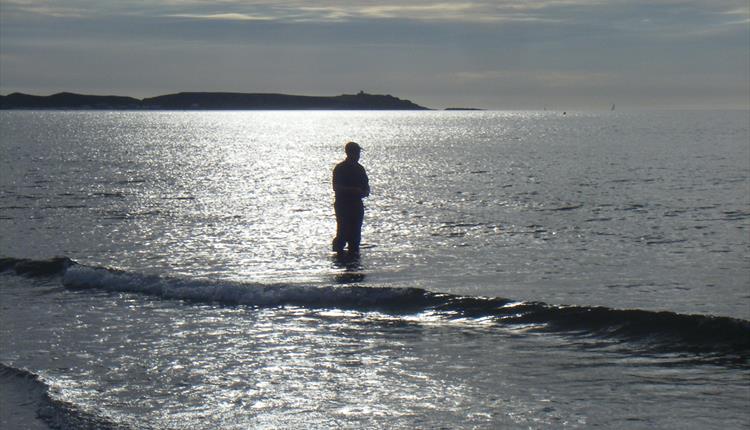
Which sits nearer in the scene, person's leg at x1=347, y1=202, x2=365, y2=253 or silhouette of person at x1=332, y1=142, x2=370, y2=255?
silhouette of person at x1=332, y1=142, x2=370, y2=255

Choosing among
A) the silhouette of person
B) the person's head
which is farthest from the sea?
the person's head

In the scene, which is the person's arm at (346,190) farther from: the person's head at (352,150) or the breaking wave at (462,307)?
the breaking wave at (462,307)

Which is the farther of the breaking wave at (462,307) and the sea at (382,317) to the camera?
the breaking wave at (462,307)

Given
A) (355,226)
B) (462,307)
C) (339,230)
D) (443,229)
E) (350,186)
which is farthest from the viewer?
(443,229)

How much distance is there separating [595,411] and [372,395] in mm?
1942

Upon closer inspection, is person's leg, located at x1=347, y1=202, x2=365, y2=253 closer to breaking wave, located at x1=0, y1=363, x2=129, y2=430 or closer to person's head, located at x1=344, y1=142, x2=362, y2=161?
person's head, located at x1=344, y1=142, x2=362, y2=161

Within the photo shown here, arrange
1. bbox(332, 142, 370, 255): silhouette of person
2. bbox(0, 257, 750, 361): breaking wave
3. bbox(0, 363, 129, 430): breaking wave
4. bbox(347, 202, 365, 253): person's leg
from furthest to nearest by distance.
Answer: bbox(347, 202, 365, 253): person's leg, bbox(332, 142, 370, 255): silhouette of person, bbox(0, 257, 750, 361): breaking wave, bbox(0, 363, 129, 430): breaking wave

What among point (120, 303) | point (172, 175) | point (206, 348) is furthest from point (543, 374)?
point (172, 175)

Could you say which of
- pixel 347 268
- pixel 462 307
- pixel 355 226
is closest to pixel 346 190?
pixel 355 226

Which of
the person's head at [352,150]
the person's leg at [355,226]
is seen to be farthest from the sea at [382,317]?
the person's head at [352,150]

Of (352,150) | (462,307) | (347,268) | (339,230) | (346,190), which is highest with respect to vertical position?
(352,150)

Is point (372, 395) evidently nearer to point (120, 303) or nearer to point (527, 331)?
point (527, 331)

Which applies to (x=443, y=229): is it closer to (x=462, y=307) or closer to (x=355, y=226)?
(x=355, y=226)

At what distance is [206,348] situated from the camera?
9.96m
